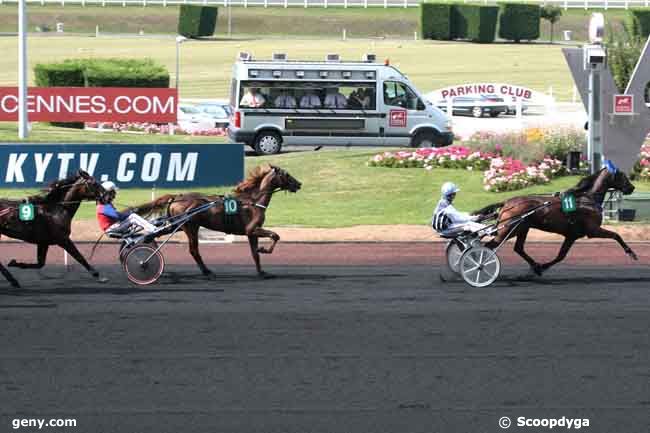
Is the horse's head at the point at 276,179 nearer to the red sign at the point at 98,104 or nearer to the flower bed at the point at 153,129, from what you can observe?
the red sign at the point at 98,104

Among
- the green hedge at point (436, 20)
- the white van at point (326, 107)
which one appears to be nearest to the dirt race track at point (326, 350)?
the white van at point (326, 107)

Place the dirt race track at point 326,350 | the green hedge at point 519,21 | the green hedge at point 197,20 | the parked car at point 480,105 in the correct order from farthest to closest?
the green hedge at point 197,20, the green hedge at point 519,21, the parked car at point 480,105, the dirt race track at point 326,350

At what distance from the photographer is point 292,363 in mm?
12164

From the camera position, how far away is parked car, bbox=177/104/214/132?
1487 inches

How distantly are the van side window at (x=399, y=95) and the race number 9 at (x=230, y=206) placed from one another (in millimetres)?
15369

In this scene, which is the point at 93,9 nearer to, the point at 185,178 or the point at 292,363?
the point at 185,178

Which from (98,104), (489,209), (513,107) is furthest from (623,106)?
(513,107)

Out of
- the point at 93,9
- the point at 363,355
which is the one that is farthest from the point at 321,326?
the point at 93,9

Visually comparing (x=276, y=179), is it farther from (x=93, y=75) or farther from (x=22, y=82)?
(x=93, y=75)

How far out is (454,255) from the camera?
16.8m

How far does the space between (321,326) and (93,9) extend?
6944 centimetres

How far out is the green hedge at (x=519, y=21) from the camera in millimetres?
71312

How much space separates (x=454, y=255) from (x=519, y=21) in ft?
187

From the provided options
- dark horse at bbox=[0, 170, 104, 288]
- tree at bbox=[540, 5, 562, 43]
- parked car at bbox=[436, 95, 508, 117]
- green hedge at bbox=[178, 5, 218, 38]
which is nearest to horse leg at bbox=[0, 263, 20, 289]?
dark horse at bbox=[0, 170, 104, 288]
